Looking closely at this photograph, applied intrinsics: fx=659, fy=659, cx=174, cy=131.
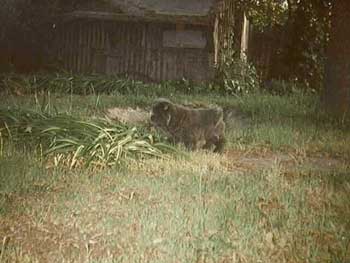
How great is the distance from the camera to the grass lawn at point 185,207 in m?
5.12

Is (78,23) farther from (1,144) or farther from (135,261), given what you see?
(135,261)

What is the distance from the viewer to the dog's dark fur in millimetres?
10164

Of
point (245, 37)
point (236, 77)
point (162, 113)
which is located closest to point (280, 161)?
point (162, 113)

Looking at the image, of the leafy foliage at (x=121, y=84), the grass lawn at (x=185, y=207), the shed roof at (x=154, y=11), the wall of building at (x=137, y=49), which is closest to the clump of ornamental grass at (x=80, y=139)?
the grass lawn at (x=185, y=207)

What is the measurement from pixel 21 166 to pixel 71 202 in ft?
5.05

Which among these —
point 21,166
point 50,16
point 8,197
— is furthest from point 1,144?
point 50,16

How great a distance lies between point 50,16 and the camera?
2073 centimetres

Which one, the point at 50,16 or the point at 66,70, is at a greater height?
the point at 50,16

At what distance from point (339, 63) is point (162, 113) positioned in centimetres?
546

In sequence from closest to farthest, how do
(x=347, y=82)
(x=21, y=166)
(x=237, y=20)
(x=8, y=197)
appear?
(x=8, y=197) < (x=21, y=166) < (x=347, y=82) < (x=237, y=20)

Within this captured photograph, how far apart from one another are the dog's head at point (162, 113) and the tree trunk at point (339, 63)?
5.03m

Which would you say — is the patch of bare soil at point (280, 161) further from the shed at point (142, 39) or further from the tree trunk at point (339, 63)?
the shed at point (142, 39)

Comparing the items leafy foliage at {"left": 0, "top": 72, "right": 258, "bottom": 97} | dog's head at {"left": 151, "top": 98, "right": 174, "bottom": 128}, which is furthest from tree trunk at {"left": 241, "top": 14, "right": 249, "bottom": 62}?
dog's head at {"left": 151, "top": 98, "right": 174, "bottom": 128}

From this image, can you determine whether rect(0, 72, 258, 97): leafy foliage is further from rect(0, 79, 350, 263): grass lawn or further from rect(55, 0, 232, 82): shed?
rect(0, 79, 350, 263): grass lawn
